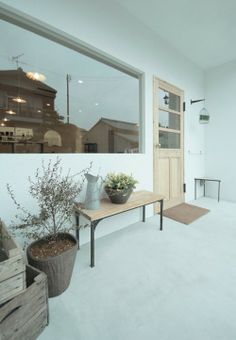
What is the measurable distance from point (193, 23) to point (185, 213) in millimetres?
2907

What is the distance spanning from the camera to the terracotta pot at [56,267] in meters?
1.31

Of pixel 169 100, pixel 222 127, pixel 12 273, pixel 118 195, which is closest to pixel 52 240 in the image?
pixel 12 273

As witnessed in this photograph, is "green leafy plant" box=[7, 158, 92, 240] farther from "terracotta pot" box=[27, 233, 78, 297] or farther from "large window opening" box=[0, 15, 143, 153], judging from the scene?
"large window opening" box=[0, 15, 143, 153]

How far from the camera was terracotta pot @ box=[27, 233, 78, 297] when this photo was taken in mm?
1308

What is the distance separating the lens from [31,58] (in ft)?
6.75

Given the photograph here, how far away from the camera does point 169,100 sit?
337 centimetres

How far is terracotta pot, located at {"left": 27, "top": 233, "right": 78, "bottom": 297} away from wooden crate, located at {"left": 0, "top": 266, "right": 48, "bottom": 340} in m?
0.11

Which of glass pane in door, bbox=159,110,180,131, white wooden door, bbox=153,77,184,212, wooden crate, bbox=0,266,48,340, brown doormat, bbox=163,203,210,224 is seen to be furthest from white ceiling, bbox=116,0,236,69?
wooden crate, bbox=0,266,48,340

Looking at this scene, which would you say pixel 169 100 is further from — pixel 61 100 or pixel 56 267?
pixel 56 267

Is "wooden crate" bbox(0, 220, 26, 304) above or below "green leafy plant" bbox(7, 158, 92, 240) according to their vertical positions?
A: below

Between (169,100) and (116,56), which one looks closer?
(116,56)

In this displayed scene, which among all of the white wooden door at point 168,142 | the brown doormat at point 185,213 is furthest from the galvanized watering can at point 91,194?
the brown doormat at point 185,213

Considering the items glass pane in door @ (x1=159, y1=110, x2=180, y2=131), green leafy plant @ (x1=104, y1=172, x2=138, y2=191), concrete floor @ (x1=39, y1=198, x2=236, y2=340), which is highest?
glass pane in door @ (x1=159, y1=110, x2=180, y2=131)

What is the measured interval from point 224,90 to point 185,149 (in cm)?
153
